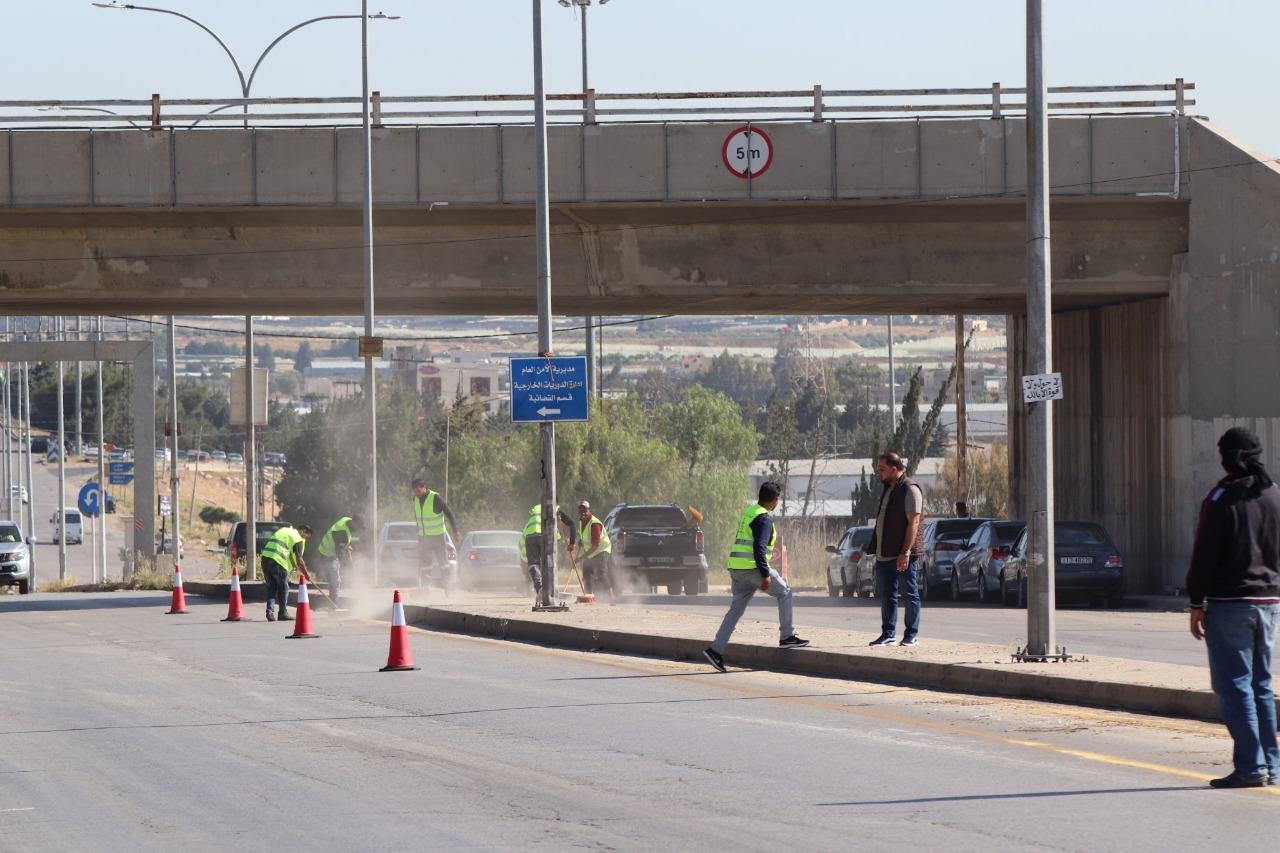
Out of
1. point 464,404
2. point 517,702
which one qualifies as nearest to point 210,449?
point 464,404

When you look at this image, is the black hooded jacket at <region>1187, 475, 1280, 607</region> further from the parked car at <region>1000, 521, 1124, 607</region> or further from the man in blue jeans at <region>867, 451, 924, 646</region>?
the parked car at <region>1000, 521, 1124, 607</region>

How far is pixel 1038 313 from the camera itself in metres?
15.0

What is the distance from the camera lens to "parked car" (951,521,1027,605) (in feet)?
99.3

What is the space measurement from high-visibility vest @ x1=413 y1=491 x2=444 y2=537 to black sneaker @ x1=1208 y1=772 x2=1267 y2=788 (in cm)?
2003

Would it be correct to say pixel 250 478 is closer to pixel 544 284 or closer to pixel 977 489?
pixel 544 284

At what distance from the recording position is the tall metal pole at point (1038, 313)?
14.9m

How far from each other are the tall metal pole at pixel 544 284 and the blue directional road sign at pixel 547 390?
210 mm

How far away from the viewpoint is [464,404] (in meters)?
108

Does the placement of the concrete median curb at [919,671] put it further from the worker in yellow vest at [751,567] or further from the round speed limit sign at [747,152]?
the round speed limit sign at [747,152]

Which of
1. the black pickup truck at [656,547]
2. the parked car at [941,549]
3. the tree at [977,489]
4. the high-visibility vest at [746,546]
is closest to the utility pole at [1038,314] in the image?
the high-visibility vest at [746,546]

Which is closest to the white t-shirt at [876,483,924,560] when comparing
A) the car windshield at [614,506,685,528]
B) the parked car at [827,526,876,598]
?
the car windshield at [614,506,685,528]

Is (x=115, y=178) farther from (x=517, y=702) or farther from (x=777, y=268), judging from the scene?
(x=517, y=702)

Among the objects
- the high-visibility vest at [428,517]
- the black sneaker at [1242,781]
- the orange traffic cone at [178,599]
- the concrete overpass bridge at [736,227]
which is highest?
the concrete overpass bridge at [736,227]

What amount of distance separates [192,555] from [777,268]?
6760cm
